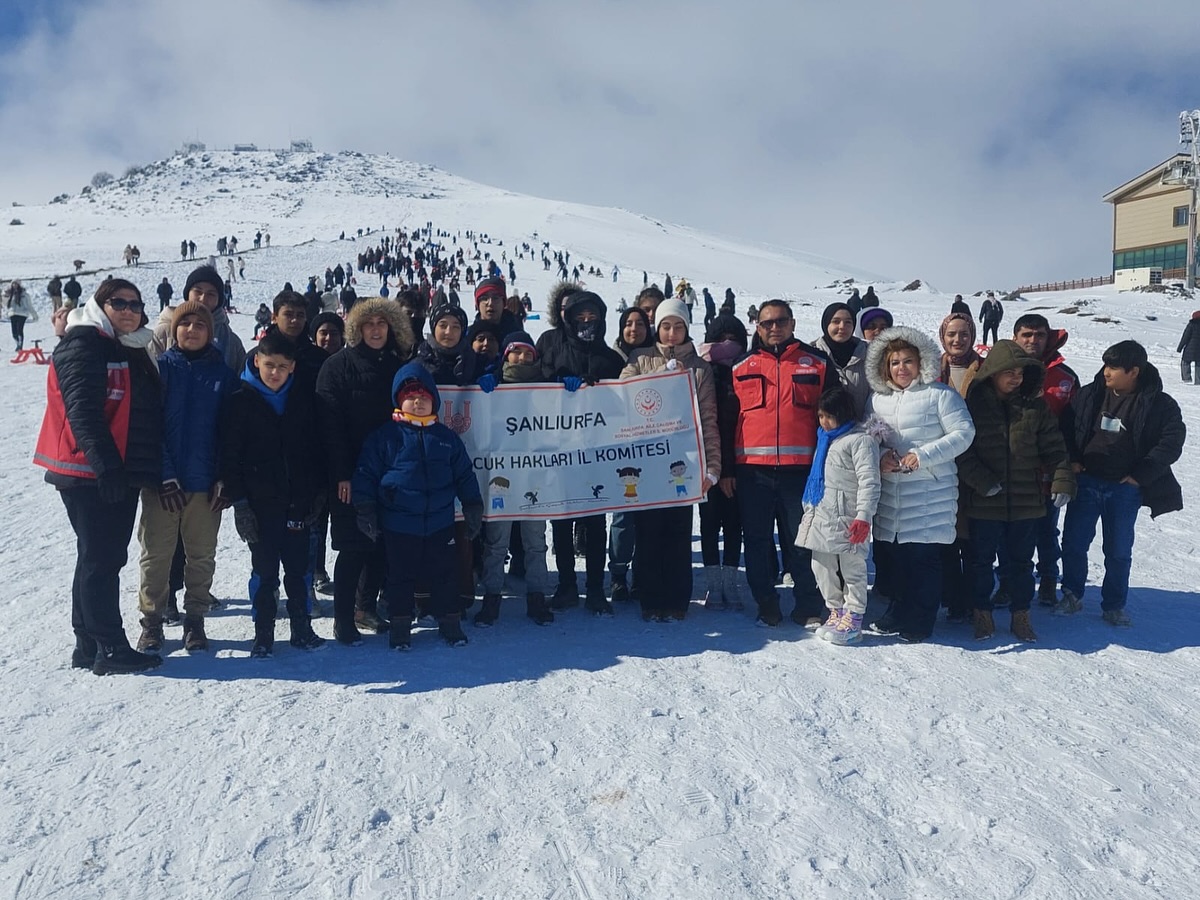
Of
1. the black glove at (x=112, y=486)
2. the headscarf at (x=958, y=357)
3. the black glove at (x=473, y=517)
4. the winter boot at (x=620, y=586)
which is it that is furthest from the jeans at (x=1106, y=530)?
the black glove at (x=112, y=486)

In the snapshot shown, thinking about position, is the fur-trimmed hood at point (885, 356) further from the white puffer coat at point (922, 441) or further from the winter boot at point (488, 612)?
the winter boot at point (488, 612)

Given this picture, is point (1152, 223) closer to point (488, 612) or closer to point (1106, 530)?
point (1106, 530)

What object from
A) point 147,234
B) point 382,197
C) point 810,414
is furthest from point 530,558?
point 382,197

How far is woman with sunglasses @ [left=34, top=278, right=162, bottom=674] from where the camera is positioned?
417 cm

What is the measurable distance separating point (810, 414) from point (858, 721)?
78.0 inches

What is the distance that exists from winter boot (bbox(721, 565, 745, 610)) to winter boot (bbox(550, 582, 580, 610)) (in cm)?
106

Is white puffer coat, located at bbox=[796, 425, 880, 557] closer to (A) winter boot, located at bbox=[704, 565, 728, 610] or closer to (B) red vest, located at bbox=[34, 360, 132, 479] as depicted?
(A) winter boot, located at bbox=[704, 565, 728, 610]

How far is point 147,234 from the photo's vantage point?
7081 centimetres

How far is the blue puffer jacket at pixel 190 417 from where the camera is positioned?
4.62 meters

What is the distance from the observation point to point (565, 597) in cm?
561

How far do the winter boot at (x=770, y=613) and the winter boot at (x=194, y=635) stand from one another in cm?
346

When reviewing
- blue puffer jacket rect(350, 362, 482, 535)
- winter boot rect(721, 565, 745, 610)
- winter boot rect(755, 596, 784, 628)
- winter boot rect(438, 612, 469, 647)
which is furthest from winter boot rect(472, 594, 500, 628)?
winter boot rect(755, 596, 784, 628)

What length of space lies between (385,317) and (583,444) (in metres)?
1.57

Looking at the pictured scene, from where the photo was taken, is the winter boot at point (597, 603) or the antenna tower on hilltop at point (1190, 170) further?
the antenna tower on hilltop at point (1190, 170)
